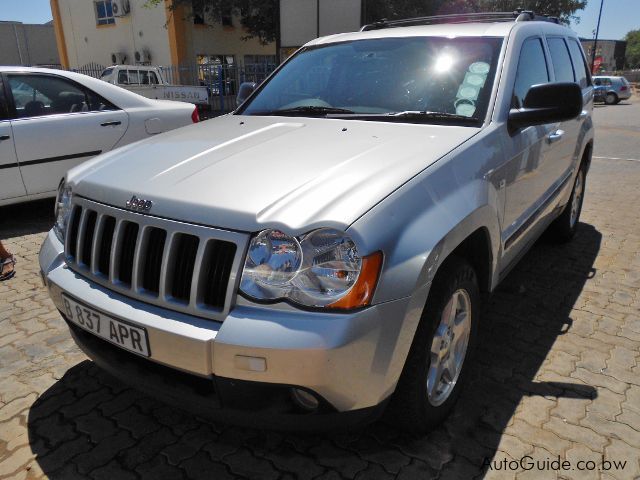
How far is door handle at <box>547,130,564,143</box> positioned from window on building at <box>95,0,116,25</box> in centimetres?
2584

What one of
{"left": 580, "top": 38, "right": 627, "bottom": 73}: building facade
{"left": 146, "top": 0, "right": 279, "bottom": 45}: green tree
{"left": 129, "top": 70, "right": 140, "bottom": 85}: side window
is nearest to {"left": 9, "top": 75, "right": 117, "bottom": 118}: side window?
{"left": 129, "top": 70, "right": 140, "bottom": 85}: side window

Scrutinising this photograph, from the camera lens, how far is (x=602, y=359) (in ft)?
9.73

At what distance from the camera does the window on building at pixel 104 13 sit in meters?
24.9

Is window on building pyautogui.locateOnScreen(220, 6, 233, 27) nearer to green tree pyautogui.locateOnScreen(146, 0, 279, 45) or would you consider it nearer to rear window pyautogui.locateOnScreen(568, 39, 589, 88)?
green tree pyautogui.locateOnScreen(146, 0, 279, 45)

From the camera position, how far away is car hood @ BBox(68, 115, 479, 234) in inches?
72.2

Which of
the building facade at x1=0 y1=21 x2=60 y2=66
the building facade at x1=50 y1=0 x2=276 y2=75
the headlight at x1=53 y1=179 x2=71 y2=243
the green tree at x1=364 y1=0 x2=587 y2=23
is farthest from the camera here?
the building facade at x1=0 y1=21 x2=60 y2=66

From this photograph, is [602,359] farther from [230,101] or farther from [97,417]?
[230,101]

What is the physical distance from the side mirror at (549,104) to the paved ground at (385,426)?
1.31 meters

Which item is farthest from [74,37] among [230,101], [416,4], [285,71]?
[285,71]

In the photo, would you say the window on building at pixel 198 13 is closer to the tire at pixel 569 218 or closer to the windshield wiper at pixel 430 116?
the tire at pixel 569 218

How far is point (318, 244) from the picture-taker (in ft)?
5.82

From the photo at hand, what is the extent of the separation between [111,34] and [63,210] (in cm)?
2588

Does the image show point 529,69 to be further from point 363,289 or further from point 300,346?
point 300,346

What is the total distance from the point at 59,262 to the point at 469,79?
2.21 meters
